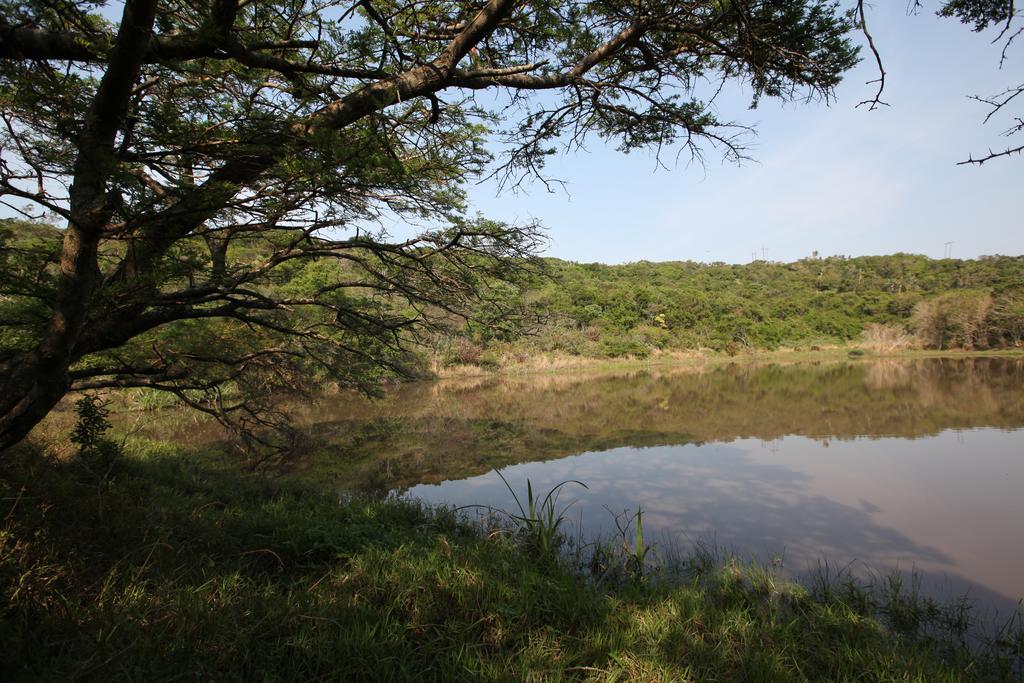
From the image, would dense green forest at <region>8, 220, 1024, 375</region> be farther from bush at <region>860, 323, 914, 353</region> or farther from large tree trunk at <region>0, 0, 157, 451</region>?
large tree trunk at <region>0, 0, 157, 451</region>

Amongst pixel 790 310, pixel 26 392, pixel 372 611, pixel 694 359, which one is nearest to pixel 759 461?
pixel 372 611

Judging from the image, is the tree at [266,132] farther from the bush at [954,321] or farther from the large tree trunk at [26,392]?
the bush at [954,321]

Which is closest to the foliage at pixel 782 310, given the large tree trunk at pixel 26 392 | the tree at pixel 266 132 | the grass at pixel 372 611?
the tree at pixel 266 132

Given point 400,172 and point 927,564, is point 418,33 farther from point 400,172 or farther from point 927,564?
point 927,564

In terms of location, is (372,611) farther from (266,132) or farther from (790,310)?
(790,310)

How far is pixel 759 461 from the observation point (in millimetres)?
6836

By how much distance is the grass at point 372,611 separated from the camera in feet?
5.86

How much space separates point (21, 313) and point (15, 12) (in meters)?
2.20

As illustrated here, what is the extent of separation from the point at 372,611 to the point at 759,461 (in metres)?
6.41

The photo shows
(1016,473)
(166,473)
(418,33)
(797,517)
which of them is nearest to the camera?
(418,33)

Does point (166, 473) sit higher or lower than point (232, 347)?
lower

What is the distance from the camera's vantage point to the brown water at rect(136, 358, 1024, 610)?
4.01 meters

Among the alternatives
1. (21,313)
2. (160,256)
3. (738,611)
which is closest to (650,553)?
(738,611)

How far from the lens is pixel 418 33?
3.51 meters
